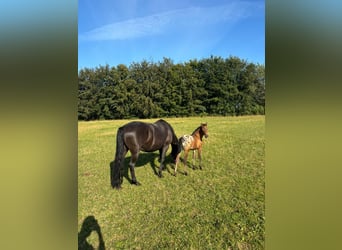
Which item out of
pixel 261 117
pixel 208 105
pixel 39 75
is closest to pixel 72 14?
pixel 39 75

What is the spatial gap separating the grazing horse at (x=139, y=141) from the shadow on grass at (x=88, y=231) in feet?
1.02

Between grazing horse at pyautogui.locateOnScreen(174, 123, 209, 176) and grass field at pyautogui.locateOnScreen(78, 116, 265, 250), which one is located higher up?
grazing horse at pyautogui.locateOnScreen(174, 123, 209, 176)

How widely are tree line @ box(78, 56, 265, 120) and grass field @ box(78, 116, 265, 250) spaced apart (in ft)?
0.30

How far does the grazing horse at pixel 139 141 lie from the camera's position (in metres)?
1.79

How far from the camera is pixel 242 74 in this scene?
4.73 feet

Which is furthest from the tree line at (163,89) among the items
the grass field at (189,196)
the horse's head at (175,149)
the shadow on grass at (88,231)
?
the shadow on grass at (88,231)

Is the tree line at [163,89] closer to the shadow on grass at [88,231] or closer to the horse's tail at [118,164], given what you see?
the horse's tail at [118,164]

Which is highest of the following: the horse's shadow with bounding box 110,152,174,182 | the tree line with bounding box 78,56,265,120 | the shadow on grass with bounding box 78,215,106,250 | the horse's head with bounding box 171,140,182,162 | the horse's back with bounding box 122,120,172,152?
the tree line with bounding box 78,56,265,120

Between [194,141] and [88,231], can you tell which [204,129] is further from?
[88,231]

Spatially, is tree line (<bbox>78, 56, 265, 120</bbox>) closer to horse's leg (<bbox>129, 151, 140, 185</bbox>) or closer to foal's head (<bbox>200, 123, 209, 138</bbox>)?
foal's head (<bbox>200, 123, 209, 138</bbox>)

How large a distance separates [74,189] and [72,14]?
1.02 metres

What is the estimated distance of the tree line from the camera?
59.1 inches

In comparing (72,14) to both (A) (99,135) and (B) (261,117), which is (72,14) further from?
(B) (261,117)

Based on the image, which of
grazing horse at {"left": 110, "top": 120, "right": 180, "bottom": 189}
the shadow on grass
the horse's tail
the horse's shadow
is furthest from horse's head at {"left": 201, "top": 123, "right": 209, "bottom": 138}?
the shadow on grass
